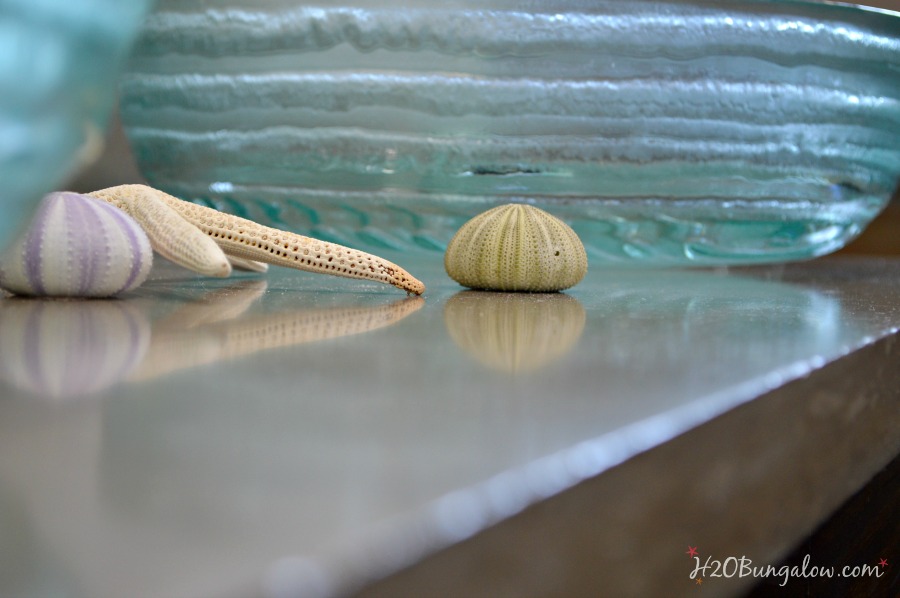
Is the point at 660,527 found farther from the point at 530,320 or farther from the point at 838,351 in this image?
the point at 530,320

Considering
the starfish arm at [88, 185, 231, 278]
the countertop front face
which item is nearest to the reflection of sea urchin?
the countertop front face

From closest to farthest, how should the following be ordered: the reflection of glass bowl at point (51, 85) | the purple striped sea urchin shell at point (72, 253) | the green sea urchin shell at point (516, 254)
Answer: the reflection of glass bowl at point (51, 85), the purple striped sea urchin shell at point (72, 253), the green sea urchin shell at point (516, 254)

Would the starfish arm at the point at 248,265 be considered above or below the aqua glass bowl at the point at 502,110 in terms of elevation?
below

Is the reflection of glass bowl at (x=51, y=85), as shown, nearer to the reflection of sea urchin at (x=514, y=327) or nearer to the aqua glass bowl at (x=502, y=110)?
the reflection of sea urchin at (x=514, y=327)

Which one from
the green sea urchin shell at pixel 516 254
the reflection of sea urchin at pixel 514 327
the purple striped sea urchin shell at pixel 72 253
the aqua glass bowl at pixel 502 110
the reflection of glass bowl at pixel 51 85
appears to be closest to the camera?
the reflection of glass bowl at pixel 51 85

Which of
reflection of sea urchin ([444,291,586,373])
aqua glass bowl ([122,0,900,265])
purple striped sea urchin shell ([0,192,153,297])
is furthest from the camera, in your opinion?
aqua glass bowl ([122,0,900,265])

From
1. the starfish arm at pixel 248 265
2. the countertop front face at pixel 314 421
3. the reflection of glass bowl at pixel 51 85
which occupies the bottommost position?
the starfish arm at pixel 248 265

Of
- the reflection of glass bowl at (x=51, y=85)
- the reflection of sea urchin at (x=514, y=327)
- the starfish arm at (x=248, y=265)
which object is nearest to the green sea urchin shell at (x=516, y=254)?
the reflection of sea urchin at (x=514, y=327)

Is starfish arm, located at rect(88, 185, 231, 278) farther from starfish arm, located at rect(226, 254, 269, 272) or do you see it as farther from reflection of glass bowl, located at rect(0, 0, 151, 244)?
reflection of glass bowl, located at rect(0, 0, 151, 244)
